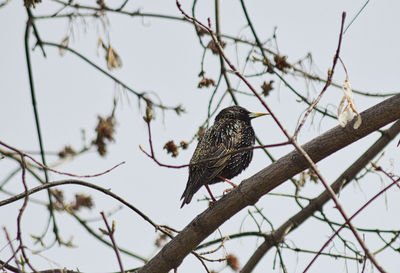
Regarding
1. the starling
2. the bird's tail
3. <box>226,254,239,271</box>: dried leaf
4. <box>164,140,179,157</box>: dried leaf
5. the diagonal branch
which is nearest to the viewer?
<box>226,254,239,271</box>: dried leaf

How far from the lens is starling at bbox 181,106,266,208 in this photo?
5297mm

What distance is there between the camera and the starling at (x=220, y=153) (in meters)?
5.30

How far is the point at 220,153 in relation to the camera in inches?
219

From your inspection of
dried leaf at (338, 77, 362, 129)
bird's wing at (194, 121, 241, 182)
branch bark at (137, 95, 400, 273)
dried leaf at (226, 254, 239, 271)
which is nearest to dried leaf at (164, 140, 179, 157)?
bird's wing at (194, 121, 241, 182)

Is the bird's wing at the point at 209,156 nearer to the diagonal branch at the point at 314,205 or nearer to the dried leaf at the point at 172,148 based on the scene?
the dried leaf at the point at 172,148

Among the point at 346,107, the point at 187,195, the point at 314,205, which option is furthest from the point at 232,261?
the point at 346,107

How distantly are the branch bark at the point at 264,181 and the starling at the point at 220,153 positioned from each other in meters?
1.18

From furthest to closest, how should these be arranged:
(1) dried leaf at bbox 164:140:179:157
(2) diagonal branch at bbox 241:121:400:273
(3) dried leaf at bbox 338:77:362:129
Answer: (1) dried leaf at bbox 164:140:179:157 < (2) diagonal branch at bbox 241:121:400:273 < (3) dried leaf at bbox 338:77:362:129

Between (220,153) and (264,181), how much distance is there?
1.96m

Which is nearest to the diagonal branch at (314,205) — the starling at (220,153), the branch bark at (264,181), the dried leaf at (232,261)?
the dried leaf at (232,261)

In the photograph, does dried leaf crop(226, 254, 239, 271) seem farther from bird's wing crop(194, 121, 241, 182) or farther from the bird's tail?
bird's wing crop(194, 121, 241, 182)

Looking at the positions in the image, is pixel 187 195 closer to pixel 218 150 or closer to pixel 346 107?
pixel 218 150

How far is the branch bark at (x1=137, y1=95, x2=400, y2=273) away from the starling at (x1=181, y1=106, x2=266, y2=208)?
1179mm

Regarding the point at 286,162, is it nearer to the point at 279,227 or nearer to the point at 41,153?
the point at 279,227
